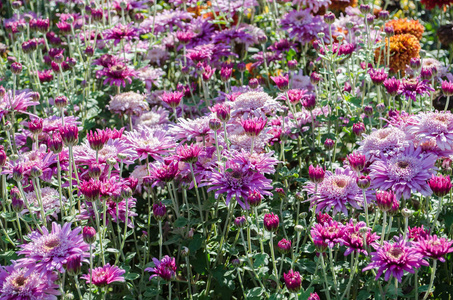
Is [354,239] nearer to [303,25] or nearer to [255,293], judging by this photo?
[255,293]

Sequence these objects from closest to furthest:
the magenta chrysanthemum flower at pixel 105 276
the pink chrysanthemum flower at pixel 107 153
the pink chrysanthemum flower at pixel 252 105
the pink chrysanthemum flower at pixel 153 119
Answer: the magenta chrysanthemum flower at pixel 105 276 → the pink chrysanthemum flower at pixel 107 153 → the pink chrysanthemum flower at pixel 252 105 → the pink chrysanthemum flower at pixel 153 119

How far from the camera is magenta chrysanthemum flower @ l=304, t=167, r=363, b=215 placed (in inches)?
97.2

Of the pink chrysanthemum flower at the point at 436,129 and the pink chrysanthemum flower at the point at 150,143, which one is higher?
the pink chrysanthemum flower at the point at 436,129

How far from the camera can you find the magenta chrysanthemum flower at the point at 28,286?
7.45ft

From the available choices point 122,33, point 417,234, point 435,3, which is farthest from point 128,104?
point 435,3

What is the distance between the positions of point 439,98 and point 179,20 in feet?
7.93

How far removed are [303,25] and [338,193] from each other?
237 cm

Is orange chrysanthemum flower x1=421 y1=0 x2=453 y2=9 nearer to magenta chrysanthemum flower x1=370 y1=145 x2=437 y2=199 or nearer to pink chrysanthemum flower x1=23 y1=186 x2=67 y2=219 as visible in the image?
magenta chrysanthemum flower x1=370 y1=145 x2=437 y2=199

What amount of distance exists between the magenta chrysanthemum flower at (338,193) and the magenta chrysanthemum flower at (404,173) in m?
0.09

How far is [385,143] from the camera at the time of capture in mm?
2629

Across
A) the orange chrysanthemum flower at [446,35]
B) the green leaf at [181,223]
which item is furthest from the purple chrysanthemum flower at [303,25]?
the green leaf at [181,223]

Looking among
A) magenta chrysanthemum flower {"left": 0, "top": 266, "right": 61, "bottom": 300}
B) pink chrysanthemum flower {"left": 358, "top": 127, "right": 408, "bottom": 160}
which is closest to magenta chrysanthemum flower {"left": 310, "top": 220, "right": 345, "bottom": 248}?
pink chrysanthemum flower {"left": 358, "top": 127, "right": 408, "bottom": 160}

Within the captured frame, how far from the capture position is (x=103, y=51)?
4555 millimetres

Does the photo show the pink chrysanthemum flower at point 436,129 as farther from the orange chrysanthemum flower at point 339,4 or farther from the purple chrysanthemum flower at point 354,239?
the orange chrysanthemum flower at point 339,4
